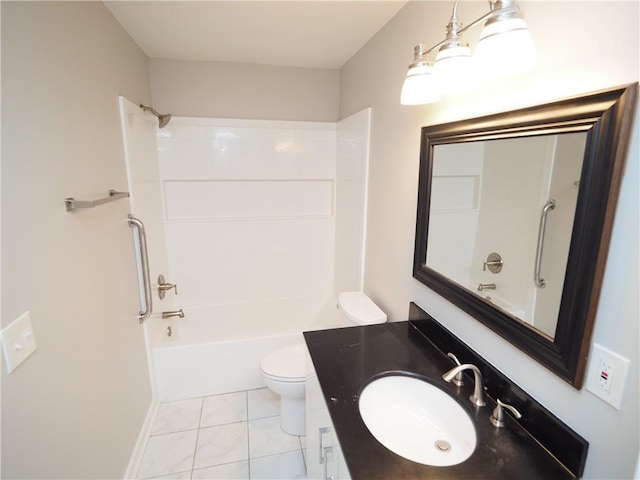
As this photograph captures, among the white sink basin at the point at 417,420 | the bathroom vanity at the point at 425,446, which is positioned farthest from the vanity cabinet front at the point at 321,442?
the white sink basin at the point at 417,420

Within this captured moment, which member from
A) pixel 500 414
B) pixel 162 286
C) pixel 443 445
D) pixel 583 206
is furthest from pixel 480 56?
pixel 162 286

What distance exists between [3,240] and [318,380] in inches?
41.7

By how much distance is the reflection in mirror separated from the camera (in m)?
0.86

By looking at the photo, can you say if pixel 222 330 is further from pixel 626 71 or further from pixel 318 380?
pixel 626 71

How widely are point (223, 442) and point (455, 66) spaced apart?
90.0 inches

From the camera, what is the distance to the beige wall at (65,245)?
95cm

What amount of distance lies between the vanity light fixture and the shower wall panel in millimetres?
1636

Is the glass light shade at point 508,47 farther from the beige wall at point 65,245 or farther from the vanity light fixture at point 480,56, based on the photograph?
the beige wall at point 65,245

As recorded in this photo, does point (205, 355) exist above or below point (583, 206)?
below

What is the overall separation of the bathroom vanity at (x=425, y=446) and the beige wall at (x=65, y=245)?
0.91 metres

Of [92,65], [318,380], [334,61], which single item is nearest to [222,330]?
[318,380]

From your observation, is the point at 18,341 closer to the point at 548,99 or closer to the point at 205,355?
the point at 205,355

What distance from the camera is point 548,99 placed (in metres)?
0.87

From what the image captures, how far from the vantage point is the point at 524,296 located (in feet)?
3.27
